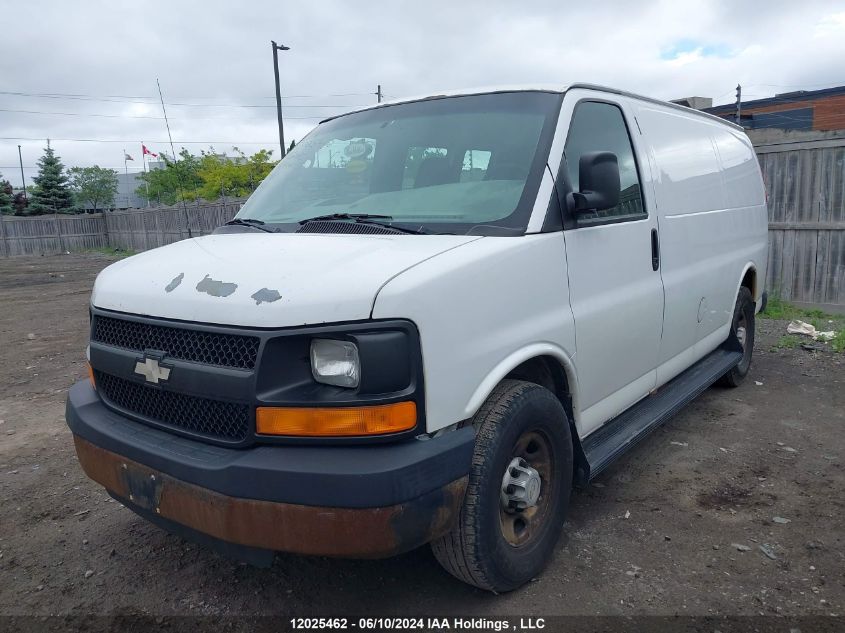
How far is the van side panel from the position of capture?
3.95m

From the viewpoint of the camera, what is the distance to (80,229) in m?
31.4

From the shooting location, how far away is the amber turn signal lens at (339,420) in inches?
85.1

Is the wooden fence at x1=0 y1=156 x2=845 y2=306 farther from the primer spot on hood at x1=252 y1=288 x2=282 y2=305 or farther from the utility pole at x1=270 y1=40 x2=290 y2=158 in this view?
the utility pole at x1=270 y1=40 x2=290 y2=158

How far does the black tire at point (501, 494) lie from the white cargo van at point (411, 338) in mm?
10

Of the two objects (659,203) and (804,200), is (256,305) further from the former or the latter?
(804,200)

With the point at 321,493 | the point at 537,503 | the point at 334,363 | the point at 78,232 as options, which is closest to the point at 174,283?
the point at 334,363

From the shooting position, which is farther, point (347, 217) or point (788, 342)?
point (788, 342)

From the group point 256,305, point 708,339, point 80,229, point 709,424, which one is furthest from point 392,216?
point 80,229

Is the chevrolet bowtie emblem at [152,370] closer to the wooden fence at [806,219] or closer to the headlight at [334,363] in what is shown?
the headlight at [334,363]

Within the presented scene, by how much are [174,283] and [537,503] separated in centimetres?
178

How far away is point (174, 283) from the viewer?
256 centimetres

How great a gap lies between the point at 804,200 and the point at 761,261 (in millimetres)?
3240

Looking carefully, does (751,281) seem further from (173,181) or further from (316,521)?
(173,181)

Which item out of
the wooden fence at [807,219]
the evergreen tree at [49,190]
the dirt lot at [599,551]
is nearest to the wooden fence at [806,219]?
the wooden fence at [807,219]
